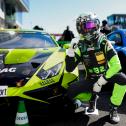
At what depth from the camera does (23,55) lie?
557 cm

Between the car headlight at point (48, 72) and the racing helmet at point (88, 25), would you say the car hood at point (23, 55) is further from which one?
the racing helmet at point (88, 25)

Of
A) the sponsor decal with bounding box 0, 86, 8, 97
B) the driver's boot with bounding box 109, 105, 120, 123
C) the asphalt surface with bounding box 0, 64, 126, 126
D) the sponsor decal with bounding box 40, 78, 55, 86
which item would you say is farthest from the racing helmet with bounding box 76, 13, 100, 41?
the sponsor decal with bounding box 0, 86, 8, 97

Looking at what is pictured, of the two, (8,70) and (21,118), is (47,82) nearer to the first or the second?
(8,70)

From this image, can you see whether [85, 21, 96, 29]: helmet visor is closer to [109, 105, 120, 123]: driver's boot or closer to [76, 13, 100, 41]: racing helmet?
[76, 13, 100, 41]: racing helmet

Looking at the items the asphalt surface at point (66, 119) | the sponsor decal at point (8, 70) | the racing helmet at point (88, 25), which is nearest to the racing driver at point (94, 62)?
the racing helmet at point (88, 25)

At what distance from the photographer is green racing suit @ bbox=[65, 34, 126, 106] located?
5268 mm

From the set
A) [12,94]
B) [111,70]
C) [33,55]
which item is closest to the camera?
[12,94]

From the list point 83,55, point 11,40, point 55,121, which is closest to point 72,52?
point 83,55

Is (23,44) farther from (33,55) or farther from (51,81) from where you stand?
(51,81)

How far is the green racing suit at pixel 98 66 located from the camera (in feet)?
17.3

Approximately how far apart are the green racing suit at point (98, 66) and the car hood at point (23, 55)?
1.26 ft

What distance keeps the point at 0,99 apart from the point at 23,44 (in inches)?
68.9

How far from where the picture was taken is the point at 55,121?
18.1ft

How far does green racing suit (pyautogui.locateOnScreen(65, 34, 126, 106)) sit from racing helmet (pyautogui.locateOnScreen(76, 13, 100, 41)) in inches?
4.0
